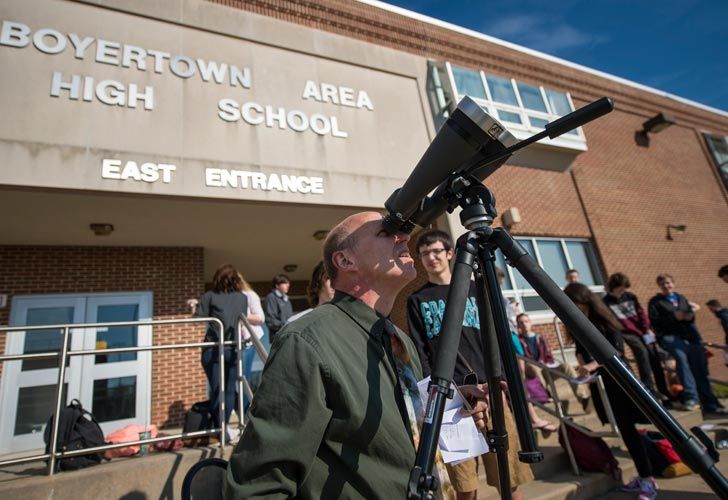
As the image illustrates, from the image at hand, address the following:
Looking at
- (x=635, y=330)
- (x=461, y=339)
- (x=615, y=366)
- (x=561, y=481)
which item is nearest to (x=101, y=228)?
(x=461, y=339)

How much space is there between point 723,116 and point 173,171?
18659 millimetres

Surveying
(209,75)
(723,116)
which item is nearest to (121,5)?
(209,75)

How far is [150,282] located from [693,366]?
333 inches

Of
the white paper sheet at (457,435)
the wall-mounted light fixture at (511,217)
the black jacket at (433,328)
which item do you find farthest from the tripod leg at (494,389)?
the wall-mounted light fixture at (511,217)

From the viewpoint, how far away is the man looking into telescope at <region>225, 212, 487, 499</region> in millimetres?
918

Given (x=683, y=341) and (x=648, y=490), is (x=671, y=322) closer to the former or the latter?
(x=683, y=341)

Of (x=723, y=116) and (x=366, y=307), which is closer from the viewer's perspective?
(x=366, y=307)

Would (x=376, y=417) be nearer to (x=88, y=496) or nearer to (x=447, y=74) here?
(x=88, y=496)

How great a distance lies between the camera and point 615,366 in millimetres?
868

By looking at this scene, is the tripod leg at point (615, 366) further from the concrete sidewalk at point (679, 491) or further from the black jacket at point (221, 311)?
the black jacket at point (221, 311)

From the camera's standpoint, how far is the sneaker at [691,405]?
4953 mm

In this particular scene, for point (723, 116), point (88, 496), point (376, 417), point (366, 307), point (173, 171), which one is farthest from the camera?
point (723, 116)

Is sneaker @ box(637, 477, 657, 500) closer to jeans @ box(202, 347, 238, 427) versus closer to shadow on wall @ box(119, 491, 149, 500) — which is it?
jeans @ box(202, 347, 238, 427)

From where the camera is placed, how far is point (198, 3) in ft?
20.5
